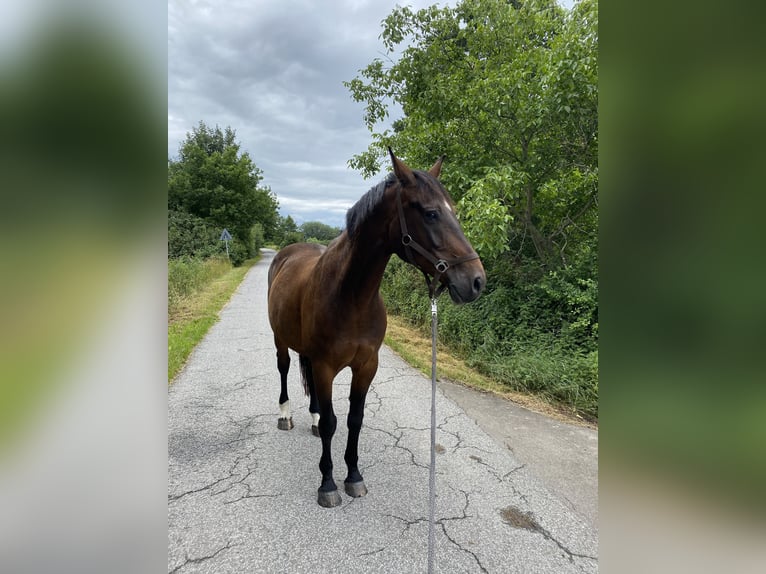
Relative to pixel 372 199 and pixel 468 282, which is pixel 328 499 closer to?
pixel 468 282

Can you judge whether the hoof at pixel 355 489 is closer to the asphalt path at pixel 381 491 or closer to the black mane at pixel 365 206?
the asphalt path at pixel 381 491

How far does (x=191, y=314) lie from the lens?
7824 millimetres

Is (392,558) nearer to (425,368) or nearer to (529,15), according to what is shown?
(425,368)

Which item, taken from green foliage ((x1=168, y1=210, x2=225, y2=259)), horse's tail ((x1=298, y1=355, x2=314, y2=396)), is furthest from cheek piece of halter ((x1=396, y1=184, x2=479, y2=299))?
green foliage ((x1=168, y1=210, x2=225, y2=259))

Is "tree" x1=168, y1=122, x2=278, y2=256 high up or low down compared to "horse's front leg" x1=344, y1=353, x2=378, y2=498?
up

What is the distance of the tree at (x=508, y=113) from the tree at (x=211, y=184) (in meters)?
17.4

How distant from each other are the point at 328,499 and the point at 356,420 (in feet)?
1.64

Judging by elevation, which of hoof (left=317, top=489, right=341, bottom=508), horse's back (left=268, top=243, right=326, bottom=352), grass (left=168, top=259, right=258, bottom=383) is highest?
horse's back (left=268, top=243, right=326, bottom=352)

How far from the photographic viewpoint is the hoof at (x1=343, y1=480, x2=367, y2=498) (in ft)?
7.57

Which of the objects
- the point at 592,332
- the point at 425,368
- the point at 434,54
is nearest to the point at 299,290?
the point at 425,368

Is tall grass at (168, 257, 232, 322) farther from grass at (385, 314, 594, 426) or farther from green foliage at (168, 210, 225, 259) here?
grass at (385, 314, 594, 426)

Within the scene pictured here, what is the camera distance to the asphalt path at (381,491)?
184cm
